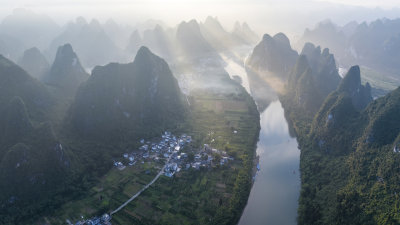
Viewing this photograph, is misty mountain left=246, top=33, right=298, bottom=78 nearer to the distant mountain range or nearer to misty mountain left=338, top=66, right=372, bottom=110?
misty mountain left=338, top=66, right=372, bottom=110

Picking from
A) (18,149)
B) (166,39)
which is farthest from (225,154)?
(166,39)

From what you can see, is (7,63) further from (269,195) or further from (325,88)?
(325,88)

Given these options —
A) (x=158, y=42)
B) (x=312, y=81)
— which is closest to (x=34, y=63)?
(x=158, y=42)

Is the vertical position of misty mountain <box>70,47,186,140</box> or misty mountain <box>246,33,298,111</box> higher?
misty mountain <box>246,33,298,111</box>

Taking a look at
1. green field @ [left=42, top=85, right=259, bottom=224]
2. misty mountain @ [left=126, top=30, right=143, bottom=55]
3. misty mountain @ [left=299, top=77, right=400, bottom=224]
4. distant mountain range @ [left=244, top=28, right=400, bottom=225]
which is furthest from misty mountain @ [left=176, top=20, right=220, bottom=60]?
misty mountain @ [left=299, top=77, right=400, bottom=224]

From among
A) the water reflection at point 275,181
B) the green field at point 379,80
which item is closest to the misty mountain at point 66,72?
the water reflection at point 275,181

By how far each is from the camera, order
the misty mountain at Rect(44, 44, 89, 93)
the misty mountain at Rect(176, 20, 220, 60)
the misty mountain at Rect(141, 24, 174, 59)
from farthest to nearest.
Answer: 1. the misty mountain at Rect(141, 24, 174, 59)
2. the misty mountain at Rect(176, 20, 220, 60)
3. the misty mountain at Rect(44, 44, 89, 93)
